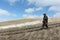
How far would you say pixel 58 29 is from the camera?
3138 cm

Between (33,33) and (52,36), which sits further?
(33,33)

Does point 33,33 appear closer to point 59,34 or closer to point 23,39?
point 23,39

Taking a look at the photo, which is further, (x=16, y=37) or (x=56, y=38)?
(x=16, y=37)

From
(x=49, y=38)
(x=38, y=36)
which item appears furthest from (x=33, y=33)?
(x=49, y=38)

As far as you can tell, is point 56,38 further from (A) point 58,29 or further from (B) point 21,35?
(B) point 21,35

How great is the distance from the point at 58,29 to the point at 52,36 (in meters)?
2.93

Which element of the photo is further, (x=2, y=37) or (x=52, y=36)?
(x=2, y=37)

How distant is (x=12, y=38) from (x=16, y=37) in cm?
67

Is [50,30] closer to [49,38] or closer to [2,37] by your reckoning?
[49,38]

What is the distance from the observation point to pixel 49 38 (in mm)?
28562

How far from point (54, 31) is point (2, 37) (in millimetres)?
8659

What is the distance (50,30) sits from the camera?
1226 inches

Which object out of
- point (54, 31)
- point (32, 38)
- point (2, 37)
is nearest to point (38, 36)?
point (32, 38)

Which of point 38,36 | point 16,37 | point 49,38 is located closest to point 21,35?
point 16,37
